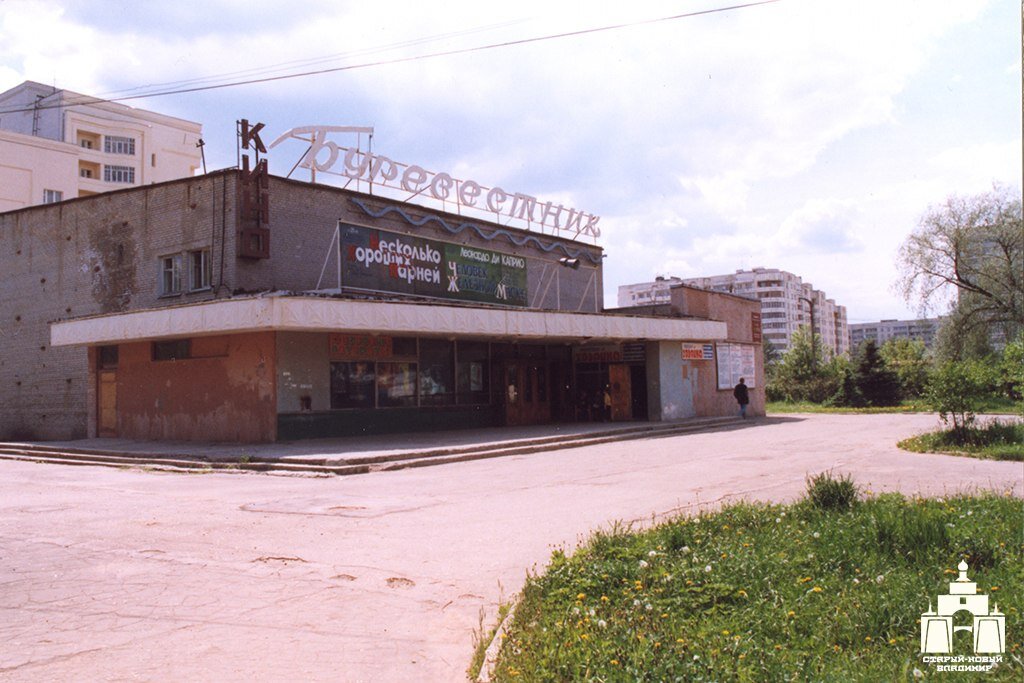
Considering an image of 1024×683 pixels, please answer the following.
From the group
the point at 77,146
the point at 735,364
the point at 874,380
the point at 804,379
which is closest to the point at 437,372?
the point at 735,364

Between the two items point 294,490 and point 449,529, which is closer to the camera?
point 449,529

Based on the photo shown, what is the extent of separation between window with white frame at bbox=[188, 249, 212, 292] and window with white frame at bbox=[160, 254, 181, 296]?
64 centimetres

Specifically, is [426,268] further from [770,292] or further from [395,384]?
[770,292]

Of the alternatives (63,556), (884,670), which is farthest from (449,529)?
(884,670)

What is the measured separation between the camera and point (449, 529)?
8992 millimetres

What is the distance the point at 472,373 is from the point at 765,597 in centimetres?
2118

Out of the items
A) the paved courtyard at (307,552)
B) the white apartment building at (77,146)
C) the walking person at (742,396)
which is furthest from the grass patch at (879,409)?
the white apartment building at (77,146)

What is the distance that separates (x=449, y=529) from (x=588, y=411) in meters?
21.6

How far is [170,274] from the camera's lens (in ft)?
75.3

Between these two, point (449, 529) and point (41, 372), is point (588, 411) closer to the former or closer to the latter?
point (41, 372)

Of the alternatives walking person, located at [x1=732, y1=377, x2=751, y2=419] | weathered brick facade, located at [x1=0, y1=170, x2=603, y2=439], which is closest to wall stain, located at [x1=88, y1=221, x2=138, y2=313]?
weathered brick facade, located at [x1=0, y1=170, x2=603, y2=439]

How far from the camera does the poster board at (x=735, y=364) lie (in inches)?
1296

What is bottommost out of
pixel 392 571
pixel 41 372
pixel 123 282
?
pixel 392 571

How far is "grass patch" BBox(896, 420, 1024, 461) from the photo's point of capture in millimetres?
16062
